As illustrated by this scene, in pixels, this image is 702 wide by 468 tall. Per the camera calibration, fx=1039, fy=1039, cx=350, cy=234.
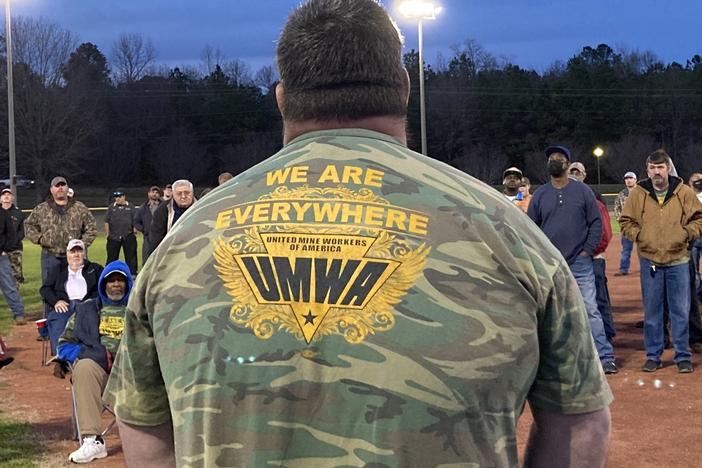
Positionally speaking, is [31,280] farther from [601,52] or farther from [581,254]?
[601,52]

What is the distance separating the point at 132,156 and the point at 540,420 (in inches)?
2872

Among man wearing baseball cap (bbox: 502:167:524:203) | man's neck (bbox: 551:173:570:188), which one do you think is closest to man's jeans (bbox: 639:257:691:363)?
man's neck (bbox: 551:173:570:188)

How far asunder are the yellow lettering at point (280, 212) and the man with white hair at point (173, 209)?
8669 millimetres

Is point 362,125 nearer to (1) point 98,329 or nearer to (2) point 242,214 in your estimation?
(2) point 242,214

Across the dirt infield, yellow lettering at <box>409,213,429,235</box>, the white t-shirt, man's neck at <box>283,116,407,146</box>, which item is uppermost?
man's neck at <box>283,116,407,146</box>

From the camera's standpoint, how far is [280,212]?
5.96 feet

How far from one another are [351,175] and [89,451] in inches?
231

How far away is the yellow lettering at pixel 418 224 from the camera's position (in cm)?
177

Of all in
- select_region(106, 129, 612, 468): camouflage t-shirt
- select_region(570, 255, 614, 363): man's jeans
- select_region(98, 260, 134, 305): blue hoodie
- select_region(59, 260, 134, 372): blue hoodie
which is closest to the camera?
select_region(106, 129, 612, 468): camouflage t-shirt

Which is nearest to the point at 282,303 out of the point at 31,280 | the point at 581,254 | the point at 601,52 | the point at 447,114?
the point at 581,254

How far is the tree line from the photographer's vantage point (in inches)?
2687

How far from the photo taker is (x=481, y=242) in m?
1.77

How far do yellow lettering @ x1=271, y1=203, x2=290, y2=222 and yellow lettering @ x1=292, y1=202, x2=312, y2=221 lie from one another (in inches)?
0.6

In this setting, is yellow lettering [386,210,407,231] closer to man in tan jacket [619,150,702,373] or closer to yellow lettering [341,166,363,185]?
yellow lettering [341,166,363,185]
